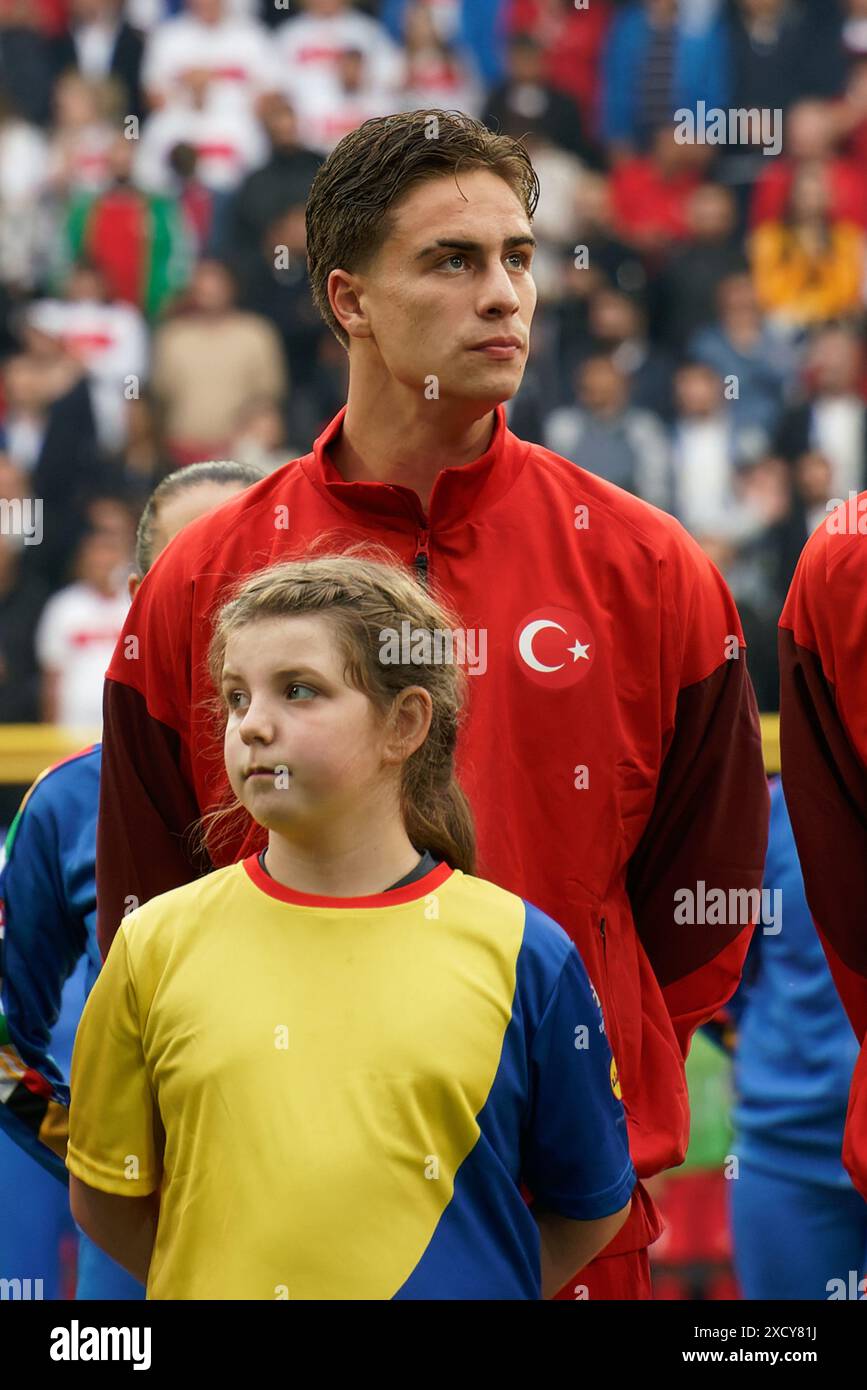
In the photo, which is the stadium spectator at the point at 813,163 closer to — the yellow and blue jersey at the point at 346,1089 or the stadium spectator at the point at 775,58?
the stadium spectator at the point at 775,58

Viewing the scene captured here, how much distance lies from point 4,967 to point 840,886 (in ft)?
4.68

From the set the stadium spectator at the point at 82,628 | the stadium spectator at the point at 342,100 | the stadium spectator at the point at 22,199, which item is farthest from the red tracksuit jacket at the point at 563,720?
the stadium spectator at the point at 342,100

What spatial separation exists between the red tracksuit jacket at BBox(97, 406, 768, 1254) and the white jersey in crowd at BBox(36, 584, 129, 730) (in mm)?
4855

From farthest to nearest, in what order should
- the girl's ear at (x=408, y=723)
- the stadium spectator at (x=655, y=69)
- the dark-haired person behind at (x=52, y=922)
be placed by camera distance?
the stadium spectator at (x=655, y=69)
the dark-haired person behind at (x=52, y=922)
the girl's ear at (x=408, y=723)

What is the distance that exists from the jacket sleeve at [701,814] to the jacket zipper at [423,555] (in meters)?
0.31

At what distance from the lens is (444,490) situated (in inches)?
112

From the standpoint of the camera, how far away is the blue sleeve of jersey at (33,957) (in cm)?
360

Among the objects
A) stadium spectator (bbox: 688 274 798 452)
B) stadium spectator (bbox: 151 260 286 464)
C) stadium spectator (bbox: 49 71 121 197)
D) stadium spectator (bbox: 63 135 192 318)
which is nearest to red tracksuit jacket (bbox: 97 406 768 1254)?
stadium spectator (bbox: 151 260 286 464)

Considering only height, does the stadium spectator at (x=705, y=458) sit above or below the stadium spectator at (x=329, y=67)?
below

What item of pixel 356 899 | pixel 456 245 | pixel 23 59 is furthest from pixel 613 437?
pixel 356 899

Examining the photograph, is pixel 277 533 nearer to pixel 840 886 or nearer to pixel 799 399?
pixel 840 886

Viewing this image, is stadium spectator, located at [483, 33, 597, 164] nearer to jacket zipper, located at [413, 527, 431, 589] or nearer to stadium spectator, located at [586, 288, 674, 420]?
stadium spectator, located at [586, 288, 674, 420]

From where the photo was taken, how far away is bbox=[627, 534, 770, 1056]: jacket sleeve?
2.91 meters
